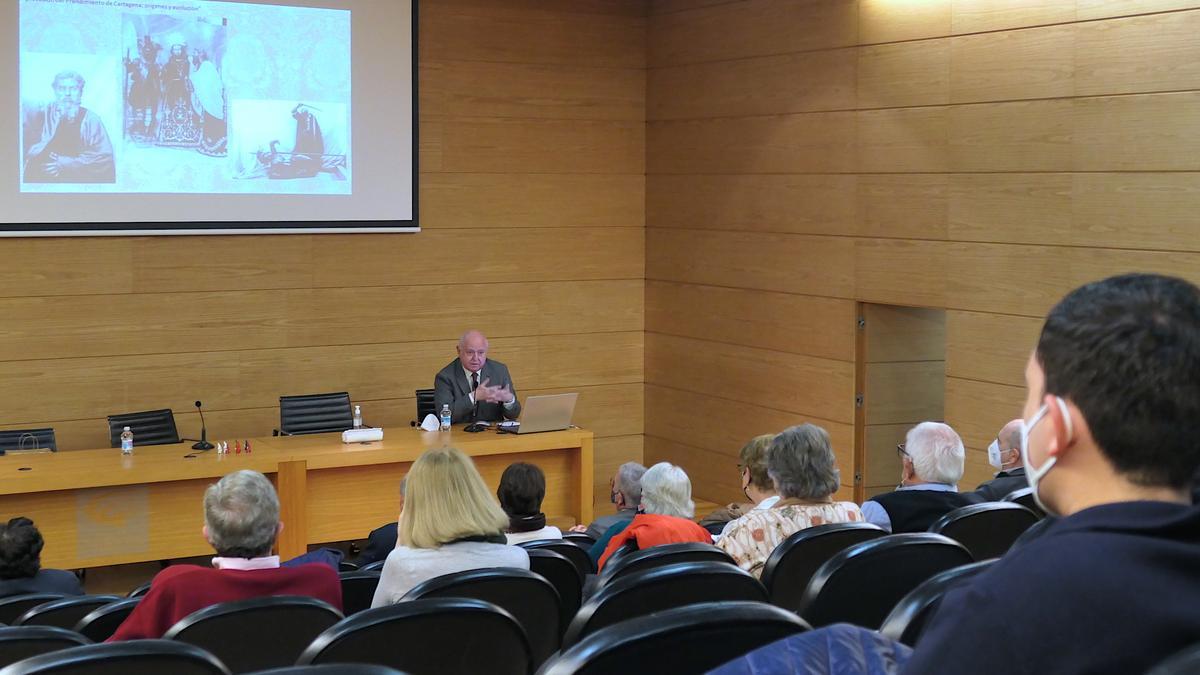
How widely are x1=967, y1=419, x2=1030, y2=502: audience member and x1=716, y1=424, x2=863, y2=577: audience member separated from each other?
0.85 meters

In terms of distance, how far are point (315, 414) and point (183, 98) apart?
7.46 feet

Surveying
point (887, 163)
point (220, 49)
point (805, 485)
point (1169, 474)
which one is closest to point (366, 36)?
point (220, 49)

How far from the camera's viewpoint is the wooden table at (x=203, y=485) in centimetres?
650

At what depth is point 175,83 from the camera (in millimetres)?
8227

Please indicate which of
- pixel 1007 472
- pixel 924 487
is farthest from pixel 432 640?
pixel 1007 472

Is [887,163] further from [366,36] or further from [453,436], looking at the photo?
[366,36]

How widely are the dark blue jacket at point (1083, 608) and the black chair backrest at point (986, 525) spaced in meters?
2.53

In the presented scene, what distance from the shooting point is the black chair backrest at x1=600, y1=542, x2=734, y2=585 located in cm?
329

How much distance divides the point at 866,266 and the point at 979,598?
700cm

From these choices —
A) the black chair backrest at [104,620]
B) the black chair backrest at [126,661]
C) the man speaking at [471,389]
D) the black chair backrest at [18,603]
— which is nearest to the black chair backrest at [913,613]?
the black chair backrest at [126,661]

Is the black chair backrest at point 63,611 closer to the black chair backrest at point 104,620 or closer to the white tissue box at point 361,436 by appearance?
the black chair backrest at point 104,620

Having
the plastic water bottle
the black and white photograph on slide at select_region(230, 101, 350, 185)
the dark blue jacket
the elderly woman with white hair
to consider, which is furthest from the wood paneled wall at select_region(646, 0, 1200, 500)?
the dark blue jacket

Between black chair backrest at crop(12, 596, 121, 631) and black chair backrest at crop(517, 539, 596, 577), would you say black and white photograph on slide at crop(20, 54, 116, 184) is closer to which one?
black chair backrest at crop(12, 596, 121, 631)

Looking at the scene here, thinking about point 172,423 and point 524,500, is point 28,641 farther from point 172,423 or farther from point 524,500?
point 172,423
